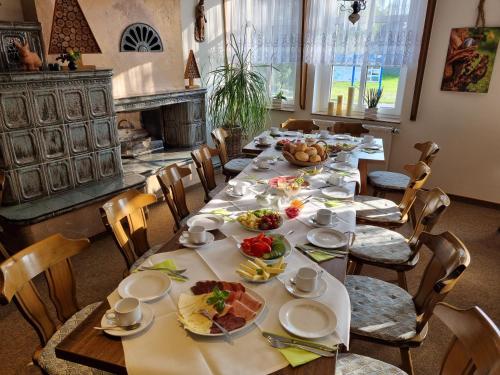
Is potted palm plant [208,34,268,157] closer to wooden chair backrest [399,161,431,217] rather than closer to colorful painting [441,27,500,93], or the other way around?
colorful painting [441,27,500,93]

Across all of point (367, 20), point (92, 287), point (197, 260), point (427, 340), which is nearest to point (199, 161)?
point (92, 287)

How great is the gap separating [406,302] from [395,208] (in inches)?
42.5

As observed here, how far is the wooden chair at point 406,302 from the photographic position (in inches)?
54.4

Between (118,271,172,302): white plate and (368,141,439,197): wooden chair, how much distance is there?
2.39 meters

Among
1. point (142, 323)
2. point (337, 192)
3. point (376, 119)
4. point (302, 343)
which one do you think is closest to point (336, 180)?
point (337, 192)

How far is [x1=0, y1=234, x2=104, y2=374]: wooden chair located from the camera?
1.30 metres

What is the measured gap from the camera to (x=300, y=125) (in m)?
4.07

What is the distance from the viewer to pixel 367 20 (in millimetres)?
3834

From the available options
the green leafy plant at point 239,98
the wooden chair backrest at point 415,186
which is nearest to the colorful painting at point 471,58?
the wooden chair backrest at point 415,186

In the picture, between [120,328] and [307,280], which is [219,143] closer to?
[307,280]

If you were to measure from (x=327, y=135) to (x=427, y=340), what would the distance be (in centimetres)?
203

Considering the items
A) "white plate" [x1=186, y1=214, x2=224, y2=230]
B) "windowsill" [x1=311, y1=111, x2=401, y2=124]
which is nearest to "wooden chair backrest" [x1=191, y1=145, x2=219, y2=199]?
"white plate" [x1=186, y1=214, x2=224, y2=230]

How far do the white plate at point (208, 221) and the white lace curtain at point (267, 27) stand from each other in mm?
3238

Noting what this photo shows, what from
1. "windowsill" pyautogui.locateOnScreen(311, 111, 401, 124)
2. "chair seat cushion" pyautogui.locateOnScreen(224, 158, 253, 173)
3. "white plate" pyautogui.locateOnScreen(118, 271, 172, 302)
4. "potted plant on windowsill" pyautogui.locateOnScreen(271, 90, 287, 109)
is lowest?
"chair seat cushion" pyautogui.locateOnScreen(224, 158, 253, 173)
